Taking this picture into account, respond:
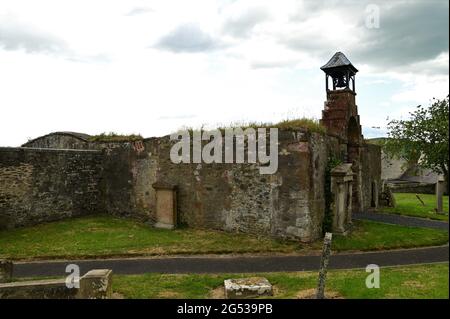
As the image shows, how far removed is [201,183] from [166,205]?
1894 mm

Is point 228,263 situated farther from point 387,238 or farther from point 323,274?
point 387,238

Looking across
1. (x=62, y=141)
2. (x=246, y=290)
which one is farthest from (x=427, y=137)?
(x=62, y=141)

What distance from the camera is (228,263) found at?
1040 cm

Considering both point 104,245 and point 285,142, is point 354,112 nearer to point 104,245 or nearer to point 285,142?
point 285,142

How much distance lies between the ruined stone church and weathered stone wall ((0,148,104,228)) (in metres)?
0.04

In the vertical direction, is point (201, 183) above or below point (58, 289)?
above

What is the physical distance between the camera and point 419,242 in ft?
41.9

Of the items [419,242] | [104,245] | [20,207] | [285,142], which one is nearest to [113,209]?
[20,207]

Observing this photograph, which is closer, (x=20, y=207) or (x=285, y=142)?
(x=285, y=142)

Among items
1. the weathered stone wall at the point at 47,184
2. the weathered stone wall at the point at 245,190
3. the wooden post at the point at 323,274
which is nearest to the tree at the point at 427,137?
the weathered stone wall at the point at 245,190

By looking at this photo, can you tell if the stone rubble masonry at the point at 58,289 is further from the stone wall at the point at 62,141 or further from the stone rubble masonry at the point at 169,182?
the stone wall at the point at 62,141

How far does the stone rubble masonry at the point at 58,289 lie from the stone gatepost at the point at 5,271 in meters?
1.31

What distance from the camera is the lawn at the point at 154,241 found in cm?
1144

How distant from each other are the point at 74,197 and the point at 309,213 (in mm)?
11073
